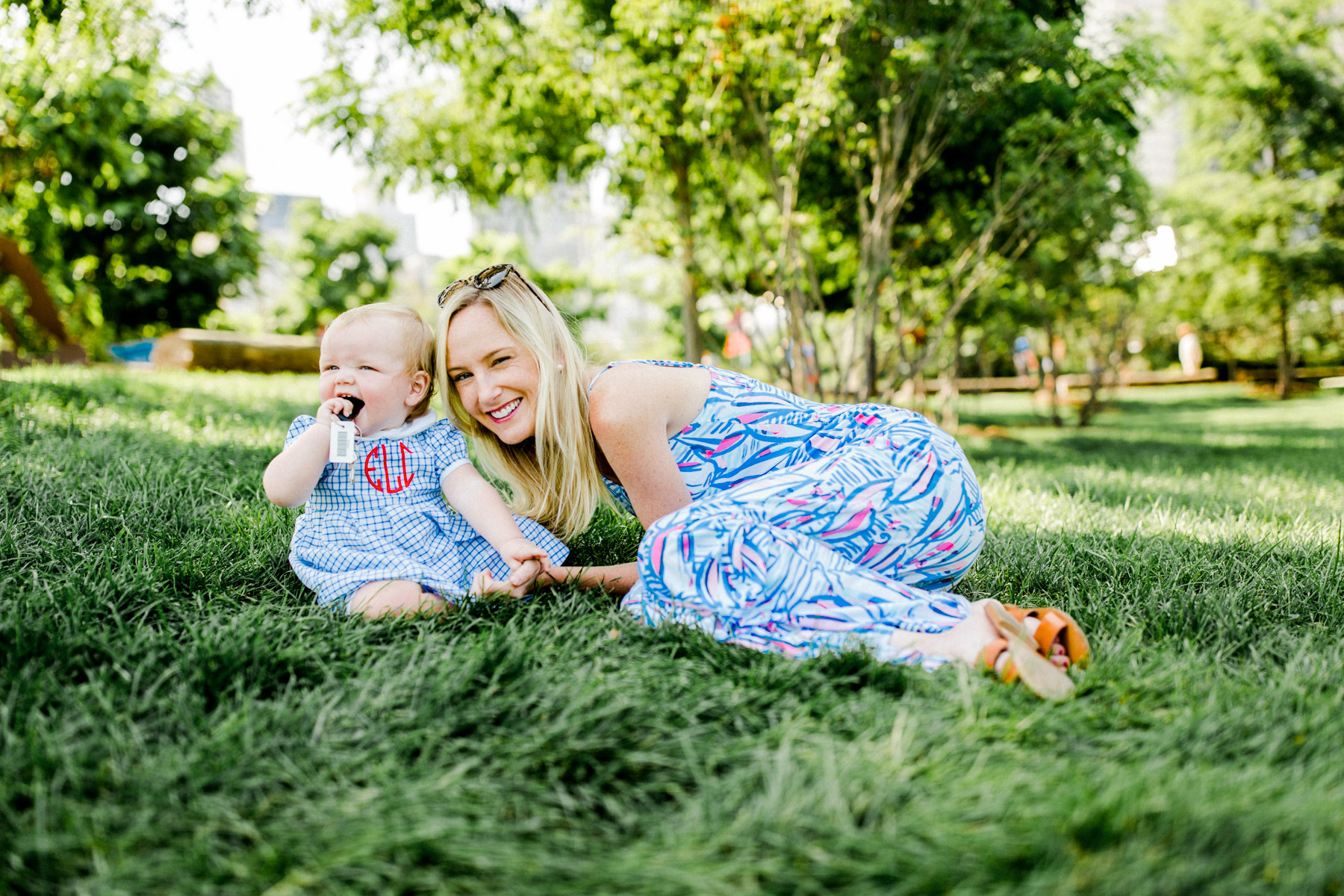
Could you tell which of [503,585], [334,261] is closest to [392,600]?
[503,585]

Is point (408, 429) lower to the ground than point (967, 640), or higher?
higher

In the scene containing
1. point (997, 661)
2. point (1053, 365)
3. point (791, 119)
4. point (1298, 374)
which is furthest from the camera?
point (1298, 374)

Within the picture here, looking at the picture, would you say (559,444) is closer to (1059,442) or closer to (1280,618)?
(1280,618)

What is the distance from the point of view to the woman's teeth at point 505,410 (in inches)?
83.4

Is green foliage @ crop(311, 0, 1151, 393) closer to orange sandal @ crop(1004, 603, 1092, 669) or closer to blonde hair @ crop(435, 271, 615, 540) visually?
blonde hair @ crop(435, 271, 615, 540)

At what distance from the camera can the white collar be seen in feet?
7.16

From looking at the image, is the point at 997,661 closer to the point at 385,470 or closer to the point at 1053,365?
the point at 385,470

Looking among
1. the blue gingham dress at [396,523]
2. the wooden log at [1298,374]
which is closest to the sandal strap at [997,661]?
the blue gingham dress at [396,523]

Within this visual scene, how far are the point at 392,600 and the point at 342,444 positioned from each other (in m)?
0.41

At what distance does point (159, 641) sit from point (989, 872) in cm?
154

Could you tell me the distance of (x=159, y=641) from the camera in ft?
5.22

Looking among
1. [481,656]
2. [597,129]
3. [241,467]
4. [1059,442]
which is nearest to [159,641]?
[481,656]

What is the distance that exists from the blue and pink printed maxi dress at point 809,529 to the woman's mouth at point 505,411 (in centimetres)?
37

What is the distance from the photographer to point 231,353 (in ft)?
33.6
